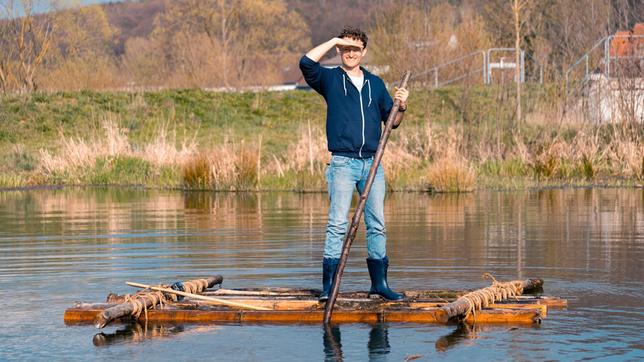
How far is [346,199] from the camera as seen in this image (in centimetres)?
1065

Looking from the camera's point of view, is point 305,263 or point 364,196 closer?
point 364,196

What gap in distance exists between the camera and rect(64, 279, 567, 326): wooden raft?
10.0m

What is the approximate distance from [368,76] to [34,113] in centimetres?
3460

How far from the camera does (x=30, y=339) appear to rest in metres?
9.62

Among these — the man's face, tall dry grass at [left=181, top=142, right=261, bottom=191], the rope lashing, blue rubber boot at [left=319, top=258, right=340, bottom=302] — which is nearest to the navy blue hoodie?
the man's face

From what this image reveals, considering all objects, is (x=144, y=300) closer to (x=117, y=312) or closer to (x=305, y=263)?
(x=117, y=312)

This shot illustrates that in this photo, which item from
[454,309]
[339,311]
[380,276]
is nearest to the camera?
[454,309]

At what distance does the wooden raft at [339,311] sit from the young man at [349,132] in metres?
0.28

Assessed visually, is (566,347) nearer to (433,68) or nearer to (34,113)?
(34,113)

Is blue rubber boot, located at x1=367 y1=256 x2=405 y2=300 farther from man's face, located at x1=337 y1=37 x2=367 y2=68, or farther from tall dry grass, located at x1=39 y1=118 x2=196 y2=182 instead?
tall dry grass, located at x1=39 y1=118 x2=196 y2=182

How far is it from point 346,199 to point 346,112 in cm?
70

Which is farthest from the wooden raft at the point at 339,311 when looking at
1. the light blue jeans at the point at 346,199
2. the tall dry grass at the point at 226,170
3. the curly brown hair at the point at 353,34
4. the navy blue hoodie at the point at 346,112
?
the tall dry grass at the point at 226,170

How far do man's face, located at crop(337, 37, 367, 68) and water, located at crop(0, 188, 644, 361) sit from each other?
215 cm

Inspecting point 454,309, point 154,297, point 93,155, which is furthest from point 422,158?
point 454,309
